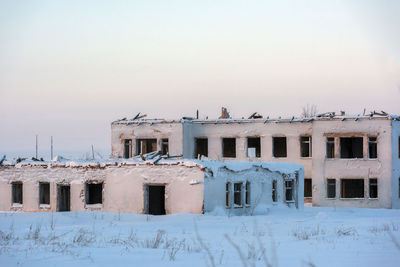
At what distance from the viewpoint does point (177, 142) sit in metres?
46.0

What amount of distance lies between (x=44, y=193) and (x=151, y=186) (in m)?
6.28

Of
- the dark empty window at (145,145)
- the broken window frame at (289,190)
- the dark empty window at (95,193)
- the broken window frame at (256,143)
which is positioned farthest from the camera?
the dark empty window at (145,145)

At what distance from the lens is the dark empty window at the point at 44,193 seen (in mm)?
32656

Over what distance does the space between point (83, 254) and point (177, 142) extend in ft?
114

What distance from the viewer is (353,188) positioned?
145 feet

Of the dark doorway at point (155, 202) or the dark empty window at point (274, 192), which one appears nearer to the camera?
the dark doorway at point (155, 202)

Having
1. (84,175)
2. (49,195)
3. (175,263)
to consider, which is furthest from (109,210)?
(175,263)

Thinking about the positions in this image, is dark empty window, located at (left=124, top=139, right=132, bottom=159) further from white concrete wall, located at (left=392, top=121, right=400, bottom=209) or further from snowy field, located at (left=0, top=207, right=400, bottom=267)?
snowy field, located at (left=0, top=207, right=400, bottom=267)

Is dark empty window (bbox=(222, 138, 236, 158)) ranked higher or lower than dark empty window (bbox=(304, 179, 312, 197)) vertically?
higher

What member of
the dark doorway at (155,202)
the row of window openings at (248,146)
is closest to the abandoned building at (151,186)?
the dark doorway at (155,202)

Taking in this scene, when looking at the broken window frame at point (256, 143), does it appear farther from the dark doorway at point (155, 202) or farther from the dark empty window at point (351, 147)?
the dark doorway at point (155, 202)

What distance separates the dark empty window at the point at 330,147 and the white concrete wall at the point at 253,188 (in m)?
8.35

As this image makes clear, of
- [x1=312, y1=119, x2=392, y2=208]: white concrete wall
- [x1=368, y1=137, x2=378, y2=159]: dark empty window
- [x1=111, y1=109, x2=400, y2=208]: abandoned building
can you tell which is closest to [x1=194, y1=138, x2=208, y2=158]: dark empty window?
[x1=111, y1=109, x2=400, y2=208]: abandoned building

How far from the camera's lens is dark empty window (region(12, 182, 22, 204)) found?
3350 cm
